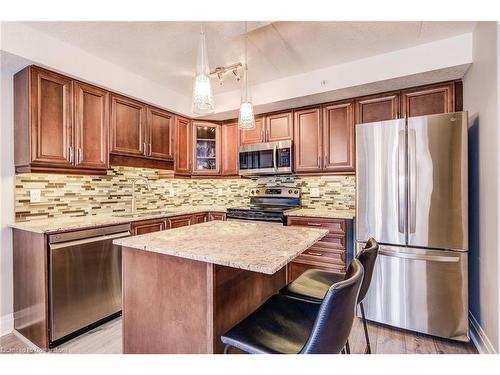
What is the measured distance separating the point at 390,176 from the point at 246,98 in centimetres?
132

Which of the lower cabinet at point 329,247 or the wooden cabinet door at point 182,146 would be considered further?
the wooden cabinet door at point 182,146

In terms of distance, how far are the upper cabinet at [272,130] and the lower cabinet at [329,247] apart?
1.08m

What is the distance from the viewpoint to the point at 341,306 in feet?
2.96

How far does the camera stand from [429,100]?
2641mm

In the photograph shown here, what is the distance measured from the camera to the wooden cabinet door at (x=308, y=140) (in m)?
3.21

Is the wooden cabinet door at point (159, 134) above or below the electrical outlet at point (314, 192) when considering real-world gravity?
above

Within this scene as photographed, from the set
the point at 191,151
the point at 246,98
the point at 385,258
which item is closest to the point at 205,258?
the point at 246,98

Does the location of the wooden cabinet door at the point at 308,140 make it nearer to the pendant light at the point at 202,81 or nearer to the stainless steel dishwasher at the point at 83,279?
the pendant light at the point at 202,81

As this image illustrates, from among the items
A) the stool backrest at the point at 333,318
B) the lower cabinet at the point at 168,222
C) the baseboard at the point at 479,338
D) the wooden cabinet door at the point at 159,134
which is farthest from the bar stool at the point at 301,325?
the wooden cabinet door at the point at 159,134

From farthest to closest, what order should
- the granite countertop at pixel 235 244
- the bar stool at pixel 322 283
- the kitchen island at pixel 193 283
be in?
the bar stool at pixel 322 283 → the kitchen island at pixel 193 283 → the granite countertop at pixel 235 244

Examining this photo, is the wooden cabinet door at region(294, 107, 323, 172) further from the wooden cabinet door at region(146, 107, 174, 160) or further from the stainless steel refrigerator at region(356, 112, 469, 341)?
the wooden cabinet door at region(146, 107, 174, 160)

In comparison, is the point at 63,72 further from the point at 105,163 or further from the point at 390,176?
→ the point at 390,176

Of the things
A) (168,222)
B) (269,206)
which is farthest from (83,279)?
(269,206)

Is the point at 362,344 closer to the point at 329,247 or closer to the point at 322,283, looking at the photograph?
the point at 322,283
